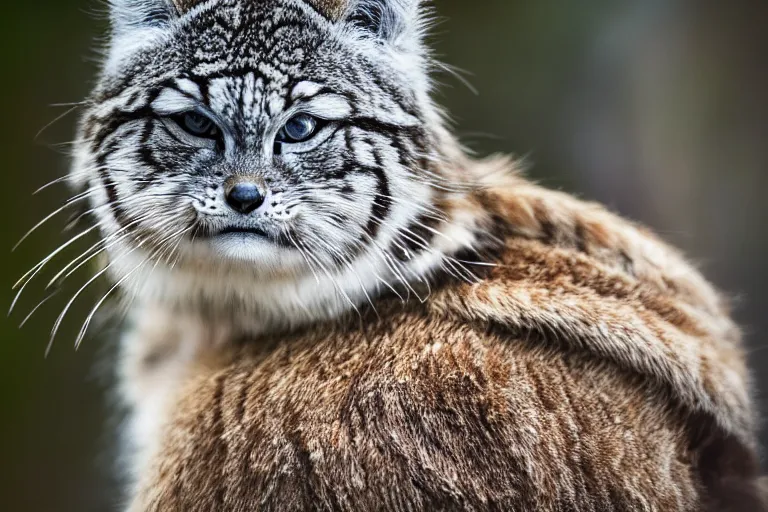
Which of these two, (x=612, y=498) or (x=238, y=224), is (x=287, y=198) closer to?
(x=238, y=224)

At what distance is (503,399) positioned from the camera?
0.84 meters

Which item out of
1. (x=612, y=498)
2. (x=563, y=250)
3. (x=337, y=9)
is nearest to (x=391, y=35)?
(x=337, y=9)

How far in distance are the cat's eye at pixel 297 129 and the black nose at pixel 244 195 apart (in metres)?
0.07

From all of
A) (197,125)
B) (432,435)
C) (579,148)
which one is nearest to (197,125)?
(197,125)

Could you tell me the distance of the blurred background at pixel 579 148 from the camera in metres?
1.40

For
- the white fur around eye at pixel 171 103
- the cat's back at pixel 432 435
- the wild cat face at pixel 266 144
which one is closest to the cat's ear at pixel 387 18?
the wild cat face at pixel 266 144

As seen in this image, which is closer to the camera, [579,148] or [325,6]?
[325,6]

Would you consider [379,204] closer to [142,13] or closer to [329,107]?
[329,107]

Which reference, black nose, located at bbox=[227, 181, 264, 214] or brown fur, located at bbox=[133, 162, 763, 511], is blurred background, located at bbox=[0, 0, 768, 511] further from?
black nose, located at bbox=[227, 181, 264, 214]

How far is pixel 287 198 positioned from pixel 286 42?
174mm

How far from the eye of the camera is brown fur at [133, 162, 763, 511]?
2.69 ft

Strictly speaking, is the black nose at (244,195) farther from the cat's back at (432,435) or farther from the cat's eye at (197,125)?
the cat's back at (432,435)

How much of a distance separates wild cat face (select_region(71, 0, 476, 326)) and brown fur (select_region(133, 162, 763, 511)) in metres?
0.10

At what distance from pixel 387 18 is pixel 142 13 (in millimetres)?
292
